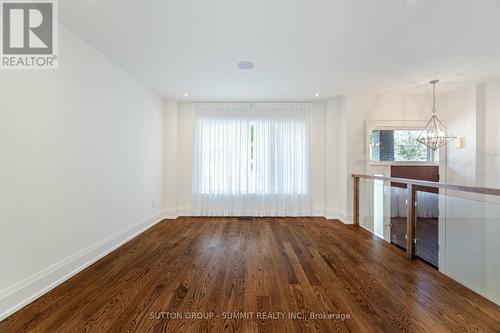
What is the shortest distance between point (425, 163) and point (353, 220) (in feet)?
6.66

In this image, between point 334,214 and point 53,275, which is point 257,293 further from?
point 334,214

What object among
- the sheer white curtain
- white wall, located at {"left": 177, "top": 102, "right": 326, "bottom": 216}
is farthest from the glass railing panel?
the sheer white curtain

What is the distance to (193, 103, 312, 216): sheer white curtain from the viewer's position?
4996 mm

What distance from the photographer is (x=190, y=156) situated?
5090 millimetres

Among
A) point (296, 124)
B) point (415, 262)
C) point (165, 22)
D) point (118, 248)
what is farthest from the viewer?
point (296, 124)

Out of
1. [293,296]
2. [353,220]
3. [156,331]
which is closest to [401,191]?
[353,220]

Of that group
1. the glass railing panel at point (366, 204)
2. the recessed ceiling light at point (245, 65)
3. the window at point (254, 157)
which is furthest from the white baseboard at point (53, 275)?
the glass railing panel at point (366, 204)

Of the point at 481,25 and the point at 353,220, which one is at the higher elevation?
the point at 481,25

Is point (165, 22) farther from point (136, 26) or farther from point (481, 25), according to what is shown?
point (481, 25)

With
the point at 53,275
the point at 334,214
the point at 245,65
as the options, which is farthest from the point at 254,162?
the point at 53,275

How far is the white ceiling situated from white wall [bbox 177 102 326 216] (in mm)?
1257

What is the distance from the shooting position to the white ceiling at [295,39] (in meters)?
2.00

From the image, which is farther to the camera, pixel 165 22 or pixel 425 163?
pixel 425 163

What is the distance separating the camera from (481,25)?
2.23 meters
